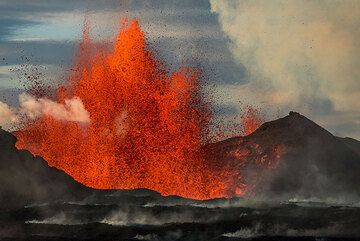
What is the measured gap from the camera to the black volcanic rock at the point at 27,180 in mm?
144000

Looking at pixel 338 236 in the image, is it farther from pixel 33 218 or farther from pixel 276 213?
pixel 33 218

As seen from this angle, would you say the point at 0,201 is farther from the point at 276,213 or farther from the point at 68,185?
the point at 276,213

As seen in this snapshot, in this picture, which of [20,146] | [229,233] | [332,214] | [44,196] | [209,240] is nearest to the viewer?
[209,240]

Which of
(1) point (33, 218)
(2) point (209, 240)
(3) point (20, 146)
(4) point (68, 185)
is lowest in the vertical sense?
(2) point (209, 240)

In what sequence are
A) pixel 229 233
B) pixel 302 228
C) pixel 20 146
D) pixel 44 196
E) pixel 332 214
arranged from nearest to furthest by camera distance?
pixel 229 233 < pixel 302 228 < pixel 44 196 < pixel 332 214 < pixel 20 146

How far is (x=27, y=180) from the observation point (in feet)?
488

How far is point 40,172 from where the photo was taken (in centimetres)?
15250

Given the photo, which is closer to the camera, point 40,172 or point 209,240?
point 209,240

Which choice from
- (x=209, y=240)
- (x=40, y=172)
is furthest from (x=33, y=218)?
(x=209, y=240)

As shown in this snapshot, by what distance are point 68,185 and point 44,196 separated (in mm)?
9295

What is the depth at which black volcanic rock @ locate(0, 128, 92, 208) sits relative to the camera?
472 ft

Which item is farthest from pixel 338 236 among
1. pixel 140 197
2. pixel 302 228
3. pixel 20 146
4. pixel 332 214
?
pixel 20 146

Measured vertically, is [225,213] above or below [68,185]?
below

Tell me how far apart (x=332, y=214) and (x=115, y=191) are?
51.2m
